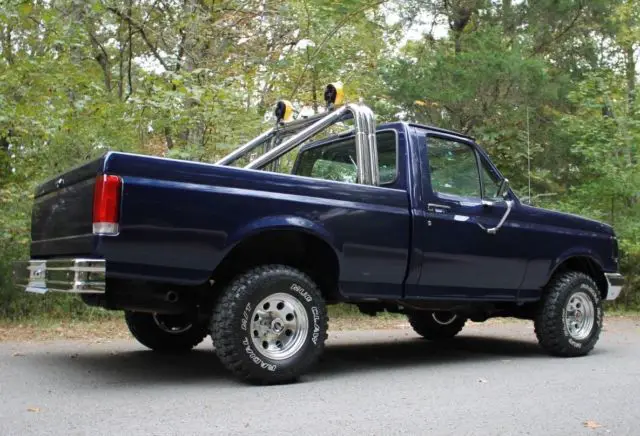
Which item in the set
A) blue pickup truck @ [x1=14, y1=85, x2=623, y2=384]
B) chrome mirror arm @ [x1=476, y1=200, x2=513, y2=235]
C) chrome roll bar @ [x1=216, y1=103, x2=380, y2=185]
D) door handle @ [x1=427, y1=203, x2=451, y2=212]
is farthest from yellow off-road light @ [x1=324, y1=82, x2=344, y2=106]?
chrome mirror arm @ [x1=476, y1=200, x2=513, y2=235]

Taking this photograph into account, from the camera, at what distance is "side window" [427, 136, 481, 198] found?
6.52 metres

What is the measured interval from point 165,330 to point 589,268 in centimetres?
464

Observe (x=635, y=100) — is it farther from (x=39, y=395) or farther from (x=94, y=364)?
(x=39, y=395)

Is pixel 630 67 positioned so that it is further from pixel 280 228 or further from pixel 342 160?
pixel 280 228

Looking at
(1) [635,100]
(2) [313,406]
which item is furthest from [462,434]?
(1) [635,100]

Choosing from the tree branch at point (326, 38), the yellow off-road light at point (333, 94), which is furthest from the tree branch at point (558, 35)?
the yellow off-road light at point (333, 94)

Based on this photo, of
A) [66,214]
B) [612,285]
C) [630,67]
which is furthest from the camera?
[630,67]

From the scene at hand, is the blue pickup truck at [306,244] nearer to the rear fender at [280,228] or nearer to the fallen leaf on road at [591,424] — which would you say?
the rear fender at [280,228]

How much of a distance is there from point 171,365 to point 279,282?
1556 millimetres

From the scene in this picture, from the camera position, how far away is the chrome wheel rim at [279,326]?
5262mm

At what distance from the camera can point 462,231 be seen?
6449 millimetres

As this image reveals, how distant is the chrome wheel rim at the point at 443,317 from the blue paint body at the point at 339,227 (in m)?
1.51

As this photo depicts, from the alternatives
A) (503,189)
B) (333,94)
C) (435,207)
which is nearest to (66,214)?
(333,94)

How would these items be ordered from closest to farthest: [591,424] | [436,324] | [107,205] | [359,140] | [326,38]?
[591,424]
[107,205]
[359,140]
[436,324]
[326,38]
